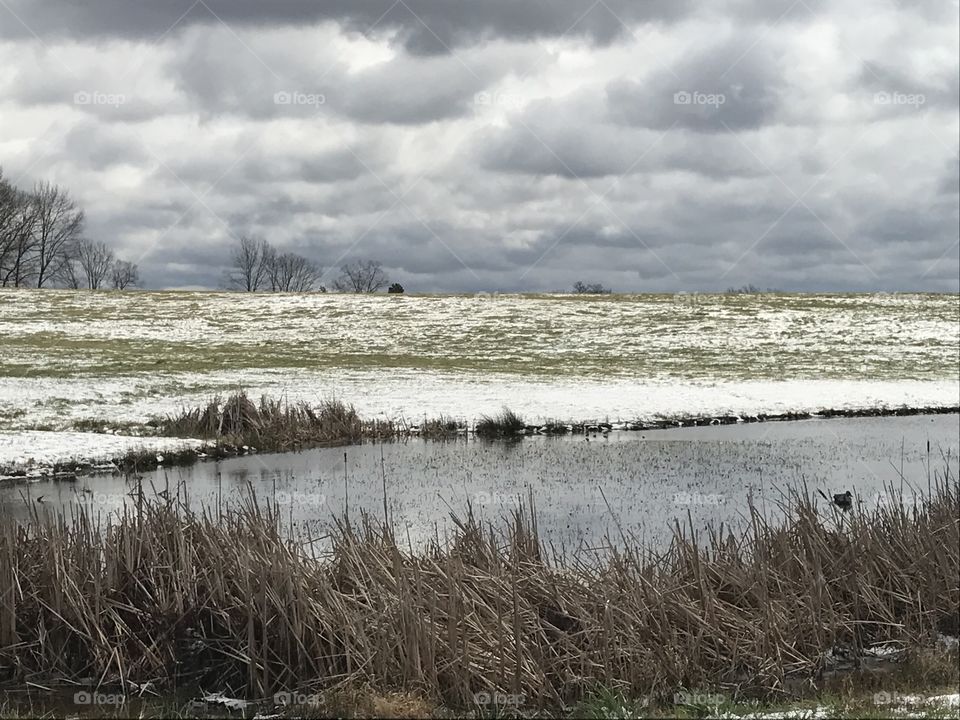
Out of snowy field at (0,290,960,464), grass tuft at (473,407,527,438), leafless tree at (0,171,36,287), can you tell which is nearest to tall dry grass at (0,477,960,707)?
snowy field at (0,290,960,464)

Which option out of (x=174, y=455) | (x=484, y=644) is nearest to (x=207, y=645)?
(x=484, y=644)

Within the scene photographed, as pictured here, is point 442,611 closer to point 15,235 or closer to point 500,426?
point 500,426

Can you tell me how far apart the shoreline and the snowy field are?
0.67 metres

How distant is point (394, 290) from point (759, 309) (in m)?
55.3

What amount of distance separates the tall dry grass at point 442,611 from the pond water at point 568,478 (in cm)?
254

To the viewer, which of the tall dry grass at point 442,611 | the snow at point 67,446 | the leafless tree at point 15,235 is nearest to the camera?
the tall dry grass at point 442,611

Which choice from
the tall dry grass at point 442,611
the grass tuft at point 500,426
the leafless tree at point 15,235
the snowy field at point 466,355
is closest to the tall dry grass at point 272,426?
the grass tuft at point 500,426

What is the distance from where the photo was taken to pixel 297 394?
116 feet

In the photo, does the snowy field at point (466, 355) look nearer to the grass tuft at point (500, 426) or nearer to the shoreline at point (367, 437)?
the shoreline at point (367, 437)

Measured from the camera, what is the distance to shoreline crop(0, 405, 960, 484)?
2105 cm

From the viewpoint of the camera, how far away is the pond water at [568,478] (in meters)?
15.6

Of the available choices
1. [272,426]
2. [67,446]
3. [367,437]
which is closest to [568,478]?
[367,437]

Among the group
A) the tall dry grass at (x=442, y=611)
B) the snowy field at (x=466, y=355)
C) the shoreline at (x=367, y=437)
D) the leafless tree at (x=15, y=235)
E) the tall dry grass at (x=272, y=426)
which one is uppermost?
the leafless tree at (x=15, y=235)

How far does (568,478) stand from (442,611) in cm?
1184
